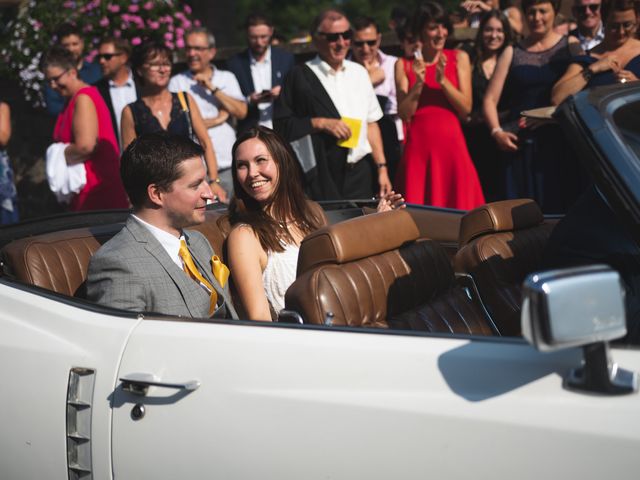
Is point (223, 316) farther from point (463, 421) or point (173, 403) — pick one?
point (463, 421)

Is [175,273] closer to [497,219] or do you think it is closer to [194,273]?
[194,273]

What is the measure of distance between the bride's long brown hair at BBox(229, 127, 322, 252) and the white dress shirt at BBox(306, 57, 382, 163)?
2654mm

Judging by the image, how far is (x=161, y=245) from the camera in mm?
3289

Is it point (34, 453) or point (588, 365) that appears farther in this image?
point (34, 453)

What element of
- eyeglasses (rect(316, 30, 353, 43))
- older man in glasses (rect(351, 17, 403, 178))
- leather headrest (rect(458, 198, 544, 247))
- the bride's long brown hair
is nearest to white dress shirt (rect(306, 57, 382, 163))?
eyeglasses (rect(316, 30, 353, 43))

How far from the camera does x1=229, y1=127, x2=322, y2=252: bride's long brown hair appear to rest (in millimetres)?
4000

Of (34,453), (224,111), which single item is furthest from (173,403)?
(224,111)

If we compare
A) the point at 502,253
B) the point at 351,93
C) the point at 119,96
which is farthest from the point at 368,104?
the point at 502,253

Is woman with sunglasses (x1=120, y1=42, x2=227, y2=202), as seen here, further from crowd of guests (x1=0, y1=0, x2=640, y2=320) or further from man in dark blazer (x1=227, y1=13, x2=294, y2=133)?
man in dark blazer (x1=227, y1=13, x2=294, y2=133)

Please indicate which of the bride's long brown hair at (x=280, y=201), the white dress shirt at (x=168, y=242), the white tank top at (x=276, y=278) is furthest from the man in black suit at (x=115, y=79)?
the white dress shirt at (x=168, y=242)

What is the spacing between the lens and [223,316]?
3416mm

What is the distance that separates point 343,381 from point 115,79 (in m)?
5.48

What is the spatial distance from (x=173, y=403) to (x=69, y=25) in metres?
5.62

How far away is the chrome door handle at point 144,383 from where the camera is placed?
2.54 meters
